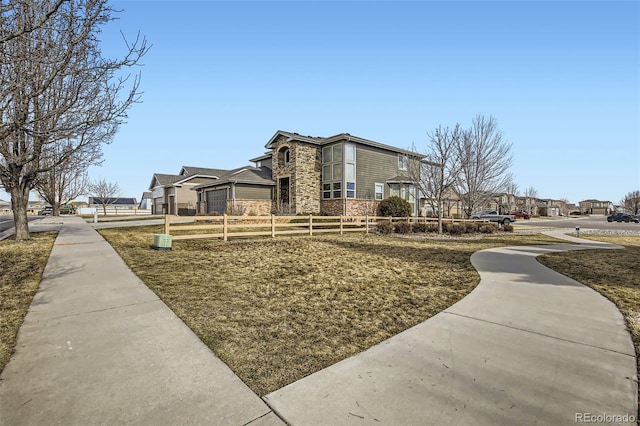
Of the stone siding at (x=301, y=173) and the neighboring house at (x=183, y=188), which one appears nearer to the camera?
the stone siding at (x=301, y=173)

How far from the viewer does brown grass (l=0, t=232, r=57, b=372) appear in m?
3.70

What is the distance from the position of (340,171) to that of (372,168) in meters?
3.42

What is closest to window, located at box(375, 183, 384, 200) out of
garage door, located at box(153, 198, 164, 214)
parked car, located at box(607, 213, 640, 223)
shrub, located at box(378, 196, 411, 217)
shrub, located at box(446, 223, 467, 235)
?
shrub, located at box(378, 196, 411, 217)

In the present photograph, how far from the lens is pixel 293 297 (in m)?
5.43

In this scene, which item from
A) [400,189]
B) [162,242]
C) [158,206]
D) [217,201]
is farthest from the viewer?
[158,206]

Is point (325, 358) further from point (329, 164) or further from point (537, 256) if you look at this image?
point (329, 164)

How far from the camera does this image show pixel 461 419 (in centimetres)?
225

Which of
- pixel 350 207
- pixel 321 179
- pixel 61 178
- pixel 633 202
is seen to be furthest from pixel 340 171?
pixel 633 202

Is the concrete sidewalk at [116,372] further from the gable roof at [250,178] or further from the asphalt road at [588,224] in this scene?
the asphalt road at [588,224]

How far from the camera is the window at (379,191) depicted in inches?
1043

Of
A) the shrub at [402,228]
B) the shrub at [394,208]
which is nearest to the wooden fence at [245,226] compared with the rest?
the shrub at [394,208]

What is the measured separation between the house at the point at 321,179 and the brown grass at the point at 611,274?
606 inches

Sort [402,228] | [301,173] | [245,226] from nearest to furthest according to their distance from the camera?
[245,226]
[402,228]
[301,173]

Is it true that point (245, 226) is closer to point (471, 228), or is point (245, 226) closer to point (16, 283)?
point (16, 283)
